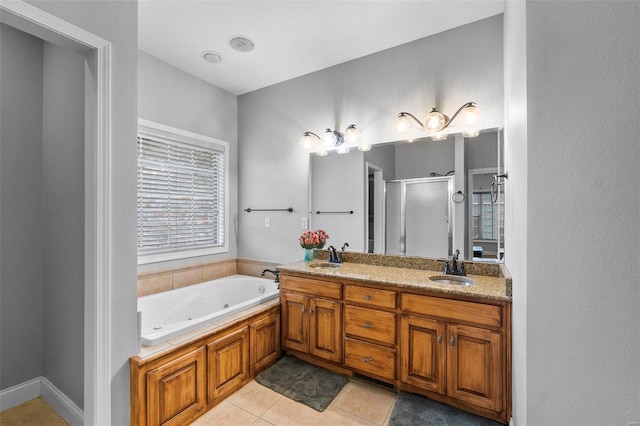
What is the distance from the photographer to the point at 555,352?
96 centimetres

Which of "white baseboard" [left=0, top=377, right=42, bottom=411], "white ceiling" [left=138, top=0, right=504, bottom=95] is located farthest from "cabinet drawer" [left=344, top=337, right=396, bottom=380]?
"white ceiling" [left=138, top=0, right=504, bottom=95]

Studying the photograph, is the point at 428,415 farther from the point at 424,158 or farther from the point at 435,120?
the point at 435,120

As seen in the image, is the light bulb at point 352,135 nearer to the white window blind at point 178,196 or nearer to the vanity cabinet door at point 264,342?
the white window blind at point 178,196

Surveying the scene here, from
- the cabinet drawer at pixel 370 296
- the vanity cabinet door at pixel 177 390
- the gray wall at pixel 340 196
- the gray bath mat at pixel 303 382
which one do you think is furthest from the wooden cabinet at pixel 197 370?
the gray wall at pixel 340 196

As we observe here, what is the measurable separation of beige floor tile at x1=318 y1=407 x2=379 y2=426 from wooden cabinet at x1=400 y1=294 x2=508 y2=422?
392 millimetres

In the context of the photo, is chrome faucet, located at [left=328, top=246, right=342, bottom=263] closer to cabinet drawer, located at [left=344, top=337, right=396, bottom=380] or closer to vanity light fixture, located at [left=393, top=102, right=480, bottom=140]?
cabinet drawer, located at [left=344, top=337, right=396, bottom=380]

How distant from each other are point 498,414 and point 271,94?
355 centimetres

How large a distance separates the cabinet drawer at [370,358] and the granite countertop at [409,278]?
1.61 feet

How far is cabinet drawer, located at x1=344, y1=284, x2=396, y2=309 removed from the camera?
2.03 m

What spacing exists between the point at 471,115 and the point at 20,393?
3.89 m

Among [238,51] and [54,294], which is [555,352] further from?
[238,51]

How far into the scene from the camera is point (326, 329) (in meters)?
2.31

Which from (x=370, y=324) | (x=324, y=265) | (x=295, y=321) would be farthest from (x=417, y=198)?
(x=295, y=321)

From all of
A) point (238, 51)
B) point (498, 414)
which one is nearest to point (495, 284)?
point (498, 414)
